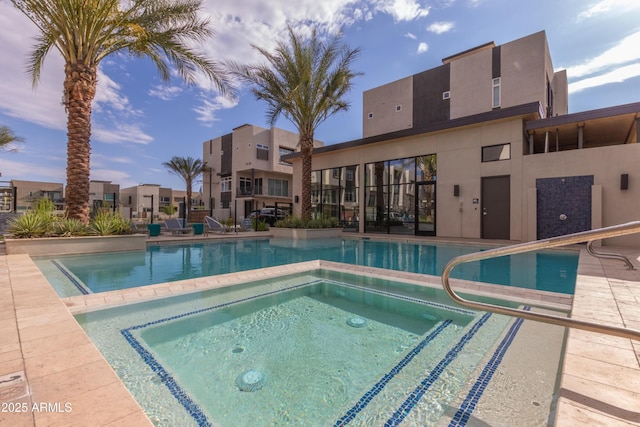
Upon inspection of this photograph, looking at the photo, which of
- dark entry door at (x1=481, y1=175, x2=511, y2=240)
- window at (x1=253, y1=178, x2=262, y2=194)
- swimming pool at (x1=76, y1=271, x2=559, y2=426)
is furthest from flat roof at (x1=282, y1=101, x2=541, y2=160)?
window at (x1=253, y1=178, x2=262, y2=194)

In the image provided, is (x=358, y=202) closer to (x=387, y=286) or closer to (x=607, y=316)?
(x=387, y=286)

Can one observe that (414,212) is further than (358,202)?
No

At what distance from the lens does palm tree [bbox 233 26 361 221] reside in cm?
1296

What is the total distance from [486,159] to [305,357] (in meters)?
12.4

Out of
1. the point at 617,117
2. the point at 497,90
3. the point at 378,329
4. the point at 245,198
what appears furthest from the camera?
the point at 245,198

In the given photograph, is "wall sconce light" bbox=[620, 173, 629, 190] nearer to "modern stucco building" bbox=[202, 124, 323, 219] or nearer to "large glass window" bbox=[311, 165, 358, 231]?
"large glass window" bbox=[311, 165, 358, 231]

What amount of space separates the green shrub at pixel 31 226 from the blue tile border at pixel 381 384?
9.97 meters

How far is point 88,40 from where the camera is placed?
8133mm

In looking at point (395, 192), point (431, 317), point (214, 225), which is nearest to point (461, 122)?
point (395, 192)

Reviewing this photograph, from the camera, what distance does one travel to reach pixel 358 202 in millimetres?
16812

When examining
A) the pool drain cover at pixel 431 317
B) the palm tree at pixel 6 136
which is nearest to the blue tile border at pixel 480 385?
the pool drain cover at pixel 431 317

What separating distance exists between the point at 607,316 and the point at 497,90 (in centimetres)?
1684

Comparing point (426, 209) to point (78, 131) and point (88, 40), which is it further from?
point (88, 40)

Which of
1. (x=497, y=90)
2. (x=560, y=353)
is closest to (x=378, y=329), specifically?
(x=560, y=353)
